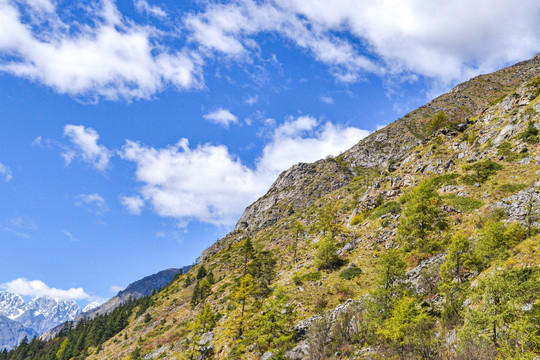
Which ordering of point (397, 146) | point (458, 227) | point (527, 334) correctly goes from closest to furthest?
point (527, 334)
point (458, 227)
point (397, 146)

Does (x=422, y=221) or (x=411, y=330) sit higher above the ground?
(x=422, y=221)

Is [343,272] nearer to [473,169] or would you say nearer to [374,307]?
[374,307]

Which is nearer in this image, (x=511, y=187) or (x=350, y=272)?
(x=511, y=187)

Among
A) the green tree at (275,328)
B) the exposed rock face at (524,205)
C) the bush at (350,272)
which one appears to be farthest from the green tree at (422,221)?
the green tree at (275,328)

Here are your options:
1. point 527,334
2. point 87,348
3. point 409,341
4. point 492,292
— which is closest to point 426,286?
point 409,341

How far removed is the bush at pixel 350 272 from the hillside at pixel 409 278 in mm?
216

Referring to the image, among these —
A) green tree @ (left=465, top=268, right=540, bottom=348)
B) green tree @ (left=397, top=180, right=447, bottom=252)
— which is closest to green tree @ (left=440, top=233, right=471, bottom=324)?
green tree @ (left=465, top=268, right=540, bottom=348)

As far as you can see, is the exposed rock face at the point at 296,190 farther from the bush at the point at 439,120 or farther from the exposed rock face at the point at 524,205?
the exposed rock face at the point at 524,205

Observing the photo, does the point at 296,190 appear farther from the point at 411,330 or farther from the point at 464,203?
the point at 411,330

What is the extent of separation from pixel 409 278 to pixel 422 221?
1247 centimetres

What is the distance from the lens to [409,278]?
120 feet

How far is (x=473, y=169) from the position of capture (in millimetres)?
55531

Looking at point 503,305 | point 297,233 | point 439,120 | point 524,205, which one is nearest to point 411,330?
point 503,305

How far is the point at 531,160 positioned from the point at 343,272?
127 ft
